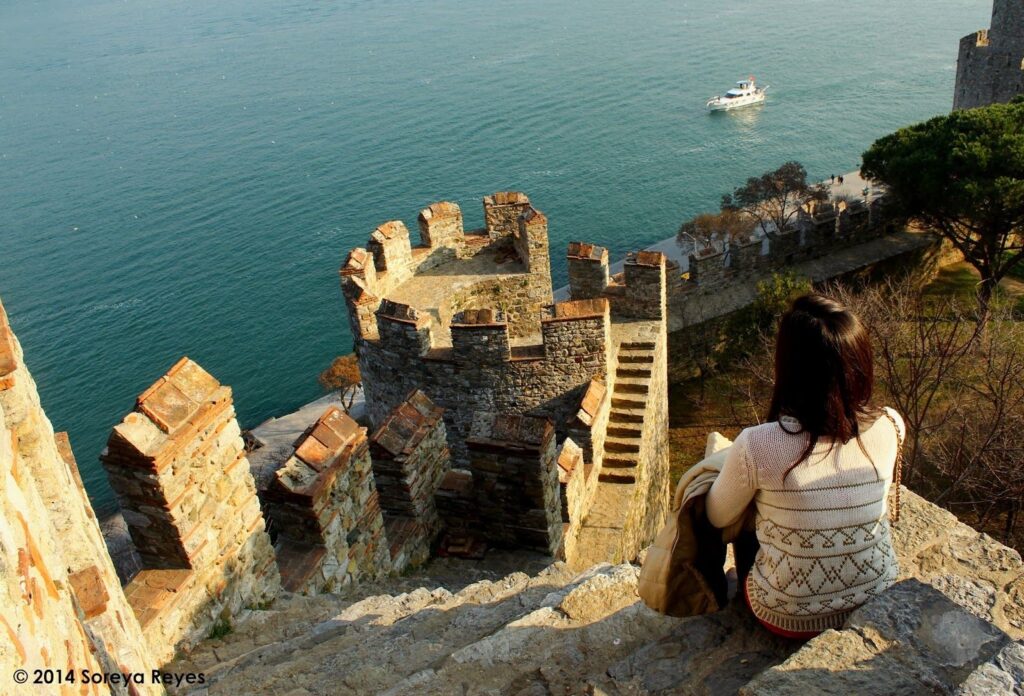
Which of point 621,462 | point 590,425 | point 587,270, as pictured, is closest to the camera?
point 590,425

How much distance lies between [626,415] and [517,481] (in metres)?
4.10

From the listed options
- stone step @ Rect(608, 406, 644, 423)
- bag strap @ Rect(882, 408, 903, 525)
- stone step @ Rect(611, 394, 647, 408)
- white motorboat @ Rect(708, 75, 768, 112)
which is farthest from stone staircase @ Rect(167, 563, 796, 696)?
white motorboat @ Rect(708, 75, 768, 112)

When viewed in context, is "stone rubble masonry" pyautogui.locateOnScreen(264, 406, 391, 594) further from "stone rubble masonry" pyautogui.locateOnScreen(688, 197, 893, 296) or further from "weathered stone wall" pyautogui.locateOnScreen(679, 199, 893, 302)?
"weathered stone wall" pyautogui.locateOnScreen(679, 199, 893, 302)

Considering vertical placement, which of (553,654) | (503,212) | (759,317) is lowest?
(759,317)

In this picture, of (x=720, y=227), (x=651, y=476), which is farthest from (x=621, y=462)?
(x=720, y=227)

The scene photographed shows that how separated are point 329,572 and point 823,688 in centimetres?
373

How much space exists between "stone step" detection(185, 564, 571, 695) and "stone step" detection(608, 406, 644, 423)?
5.25 m

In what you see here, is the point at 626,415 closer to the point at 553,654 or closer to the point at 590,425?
the point at 590,425

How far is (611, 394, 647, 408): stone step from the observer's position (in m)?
10.8

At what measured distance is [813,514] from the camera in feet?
9.67

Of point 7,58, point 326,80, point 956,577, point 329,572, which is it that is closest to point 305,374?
point 329,572

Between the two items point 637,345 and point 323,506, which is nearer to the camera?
point 323,506

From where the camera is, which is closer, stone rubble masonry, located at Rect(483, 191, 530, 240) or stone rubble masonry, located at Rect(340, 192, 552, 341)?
stone rubble masonry, located at Rect(340, 192, 552, 341)

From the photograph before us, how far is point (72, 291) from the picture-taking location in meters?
30.7
